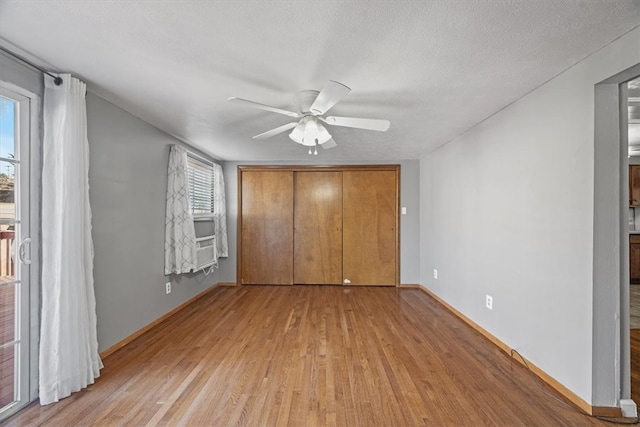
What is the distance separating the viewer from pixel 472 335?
276 centimetres

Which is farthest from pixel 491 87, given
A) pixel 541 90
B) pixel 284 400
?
pixel 284 400

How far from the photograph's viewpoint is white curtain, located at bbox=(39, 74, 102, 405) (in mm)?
1778

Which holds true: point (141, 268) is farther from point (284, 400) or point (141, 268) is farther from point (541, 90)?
point (541, 90)

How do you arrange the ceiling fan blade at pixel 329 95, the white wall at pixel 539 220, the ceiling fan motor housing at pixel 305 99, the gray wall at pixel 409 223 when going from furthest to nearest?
the gray wall at pixel 409 223 < the ceiling fan motor housing at pixel 305 99 < the white wall at pixel 539 220 < the ceiling fan blade at pixel 329 95

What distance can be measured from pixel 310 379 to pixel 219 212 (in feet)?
10.2

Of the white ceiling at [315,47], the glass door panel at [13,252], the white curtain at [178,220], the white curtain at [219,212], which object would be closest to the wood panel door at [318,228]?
the white curtain at [219,212]

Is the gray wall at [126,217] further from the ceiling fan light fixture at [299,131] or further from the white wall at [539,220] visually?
the white wall at [539,220]

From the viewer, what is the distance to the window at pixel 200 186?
381 cm

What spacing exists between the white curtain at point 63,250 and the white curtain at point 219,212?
249 cm

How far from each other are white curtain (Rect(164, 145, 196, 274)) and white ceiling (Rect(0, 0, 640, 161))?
0.91 m

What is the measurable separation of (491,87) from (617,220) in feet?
3.78

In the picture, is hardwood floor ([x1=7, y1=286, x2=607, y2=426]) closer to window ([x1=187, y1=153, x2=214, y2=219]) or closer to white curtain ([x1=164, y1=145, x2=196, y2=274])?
white curtain ([x1=164, y1=145, x2=196, y2=274])

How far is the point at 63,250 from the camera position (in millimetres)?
1800

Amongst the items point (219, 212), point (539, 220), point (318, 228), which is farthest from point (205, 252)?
point (539, 220)
